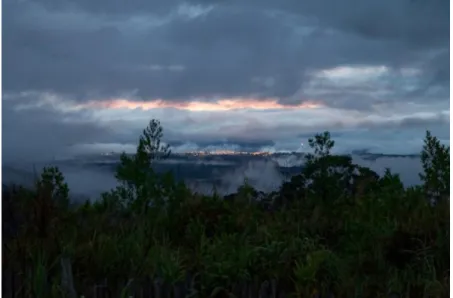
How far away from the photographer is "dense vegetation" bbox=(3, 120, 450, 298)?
1.61 m

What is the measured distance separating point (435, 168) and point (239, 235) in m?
0.55

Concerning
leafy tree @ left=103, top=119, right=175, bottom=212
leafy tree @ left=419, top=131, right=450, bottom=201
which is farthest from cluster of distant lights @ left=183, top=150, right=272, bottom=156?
leafy tree @ left=419, top=131, right=450, bottom=201

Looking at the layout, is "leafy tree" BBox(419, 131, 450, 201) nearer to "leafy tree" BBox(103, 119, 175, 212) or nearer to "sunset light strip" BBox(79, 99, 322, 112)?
"sunset light strip" BBox(79, 99, 322, 112)

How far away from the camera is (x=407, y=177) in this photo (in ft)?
5.80

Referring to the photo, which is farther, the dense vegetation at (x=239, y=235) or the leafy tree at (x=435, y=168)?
the leafy tree at (x=435, y=168)

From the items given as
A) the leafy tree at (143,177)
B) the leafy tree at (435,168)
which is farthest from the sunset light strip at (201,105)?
the leafy tree at (435,168)

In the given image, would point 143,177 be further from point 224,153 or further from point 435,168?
point 435,168

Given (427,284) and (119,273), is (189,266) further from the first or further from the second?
(427,284)

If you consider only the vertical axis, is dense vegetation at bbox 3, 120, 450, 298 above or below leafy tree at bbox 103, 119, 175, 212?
below

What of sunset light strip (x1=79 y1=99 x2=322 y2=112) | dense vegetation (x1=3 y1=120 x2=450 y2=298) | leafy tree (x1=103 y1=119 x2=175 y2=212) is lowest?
dense vegetation (x1=3 y1=120 x2=450 y2=298)

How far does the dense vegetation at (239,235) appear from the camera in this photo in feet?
5.27

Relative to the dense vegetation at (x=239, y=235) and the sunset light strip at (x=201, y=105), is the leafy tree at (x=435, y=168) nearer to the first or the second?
the dense vegetation at (x=239, y=235)

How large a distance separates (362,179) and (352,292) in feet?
1.11

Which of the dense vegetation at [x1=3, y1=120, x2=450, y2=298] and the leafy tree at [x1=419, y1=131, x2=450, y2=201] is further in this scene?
the leafy tree at [x1=419, y1=131, x2=450, y2=201]
